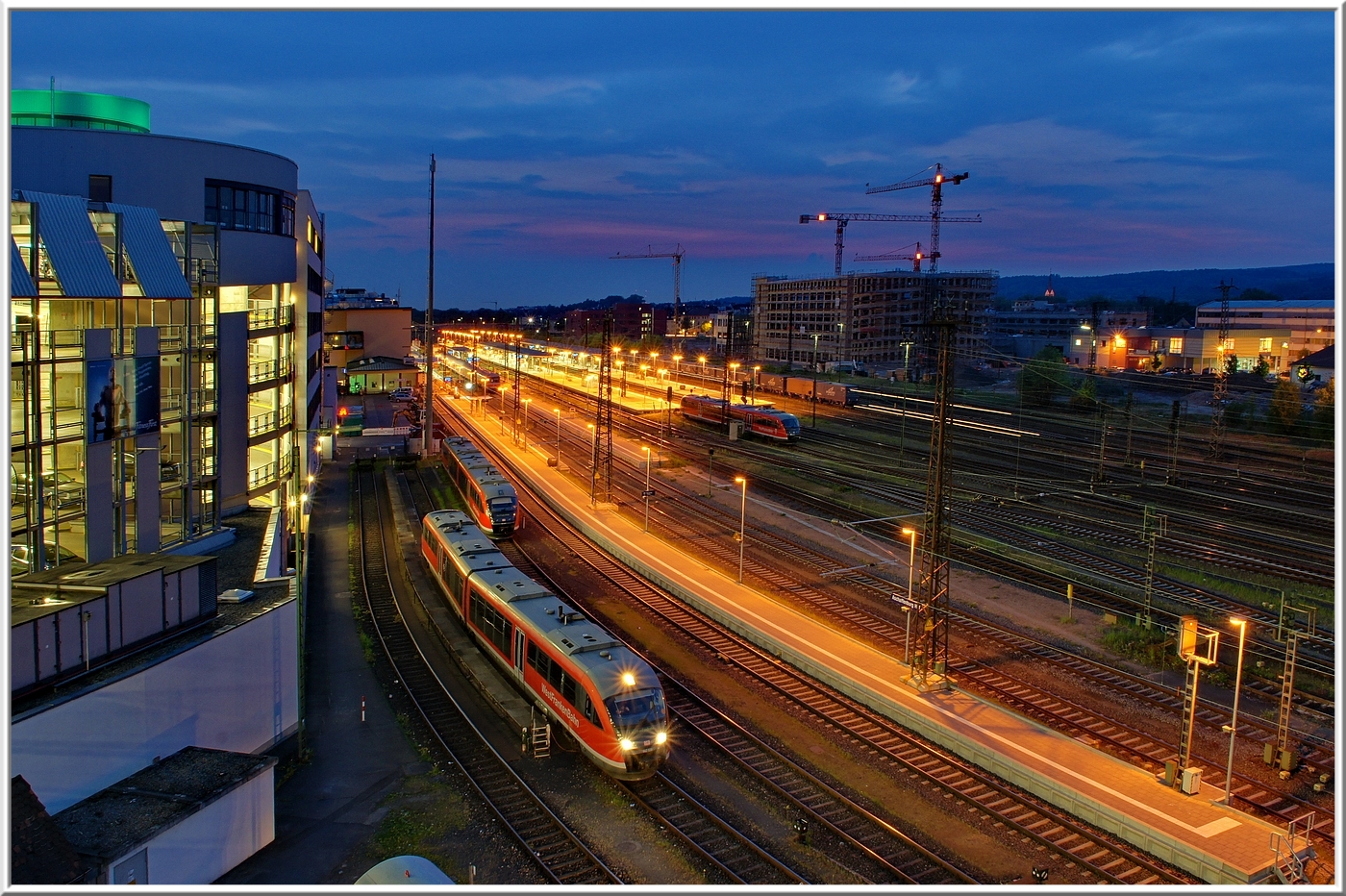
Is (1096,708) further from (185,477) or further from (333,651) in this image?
(185,477)

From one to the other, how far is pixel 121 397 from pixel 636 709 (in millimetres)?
14355

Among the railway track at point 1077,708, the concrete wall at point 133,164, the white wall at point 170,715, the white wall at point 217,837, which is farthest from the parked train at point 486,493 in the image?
the white wall at point 217,837

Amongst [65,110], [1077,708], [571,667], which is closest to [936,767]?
[1077,708]

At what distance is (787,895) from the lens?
33.6ft

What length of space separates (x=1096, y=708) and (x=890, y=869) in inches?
359

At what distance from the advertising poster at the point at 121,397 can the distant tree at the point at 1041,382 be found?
66.0m

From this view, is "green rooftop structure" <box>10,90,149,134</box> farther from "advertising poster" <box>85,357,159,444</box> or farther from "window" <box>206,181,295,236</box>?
"advertising poster" <box>85,357,159,444</box>

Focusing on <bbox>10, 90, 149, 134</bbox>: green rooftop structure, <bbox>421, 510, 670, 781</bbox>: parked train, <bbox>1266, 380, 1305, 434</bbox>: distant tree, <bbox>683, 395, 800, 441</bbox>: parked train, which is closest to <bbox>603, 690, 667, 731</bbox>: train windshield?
<bbox>421, 510, 670, 781</bbox>: parked train

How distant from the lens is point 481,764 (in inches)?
779

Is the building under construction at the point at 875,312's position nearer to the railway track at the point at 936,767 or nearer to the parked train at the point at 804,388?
the parked train at the point at 804,388

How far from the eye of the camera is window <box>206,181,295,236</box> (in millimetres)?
35344

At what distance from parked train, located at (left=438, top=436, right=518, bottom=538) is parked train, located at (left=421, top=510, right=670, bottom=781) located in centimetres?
1067

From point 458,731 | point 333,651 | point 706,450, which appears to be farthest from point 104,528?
point 706,450

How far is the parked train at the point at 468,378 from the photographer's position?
93.2 metres
